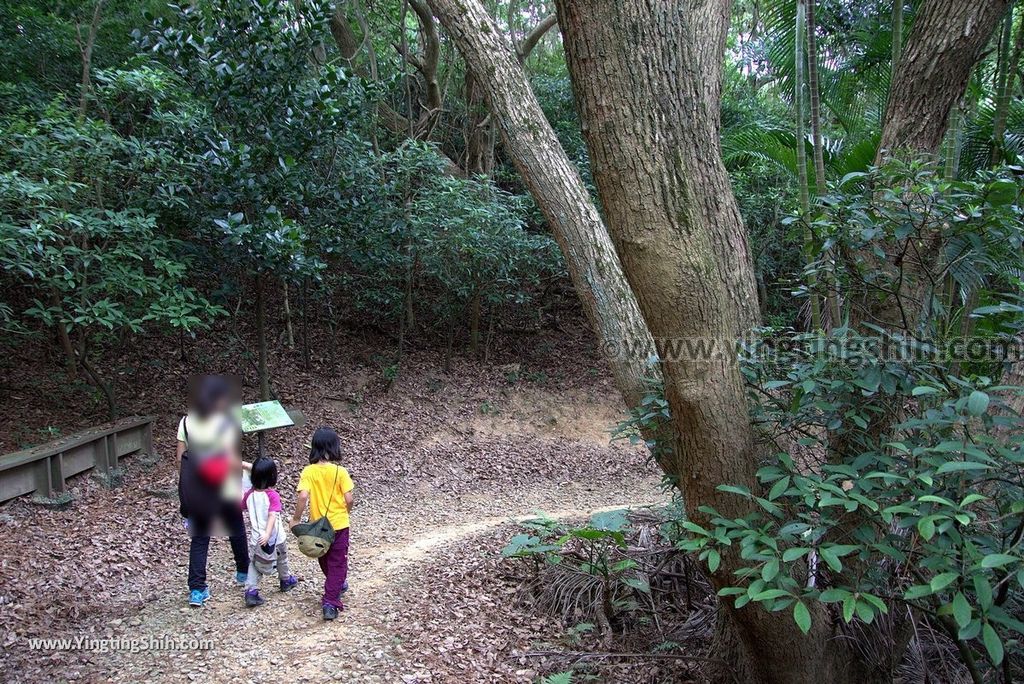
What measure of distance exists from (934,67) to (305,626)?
4.78 metres

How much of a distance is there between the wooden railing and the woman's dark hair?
282cm

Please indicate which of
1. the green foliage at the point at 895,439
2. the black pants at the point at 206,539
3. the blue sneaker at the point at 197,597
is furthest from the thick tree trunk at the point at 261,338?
the green foliage at the point at 895,439

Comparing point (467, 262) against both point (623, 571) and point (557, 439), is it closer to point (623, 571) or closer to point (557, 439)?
point (557, 439)

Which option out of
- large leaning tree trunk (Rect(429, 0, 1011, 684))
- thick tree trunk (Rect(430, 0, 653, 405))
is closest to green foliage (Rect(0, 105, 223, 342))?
thick tree trunk (Rect(430, 0, 653, 405))

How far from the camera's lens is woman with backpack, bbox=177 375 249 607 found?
4.14 m

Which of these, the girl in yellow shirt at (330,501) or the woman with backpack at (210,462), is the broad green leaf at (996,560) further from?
the woman with backpack at (210,462)

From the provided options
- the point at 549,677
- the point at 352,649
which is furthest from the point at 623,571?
the point at 352,649

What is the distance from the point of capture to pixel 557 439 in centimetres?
1080

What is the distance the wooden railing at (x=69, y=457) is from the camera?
602cm

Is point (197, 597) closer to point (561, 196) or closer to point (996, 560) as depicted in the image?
point (561, 196)

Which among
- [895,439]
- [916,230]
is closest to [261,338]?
[895,439]

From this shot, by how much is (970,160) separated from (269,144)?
673 centimetres

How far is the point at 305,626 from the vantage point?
4551mm

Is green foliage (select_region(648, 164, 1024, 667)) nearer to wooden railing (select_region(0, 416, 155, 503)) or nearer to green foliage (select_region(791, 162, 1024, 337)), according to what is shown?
green foliage (select_region(791, 162, 1024, 337))
